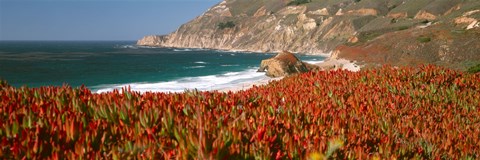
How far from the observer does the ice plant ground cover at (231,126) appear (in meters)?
3.12

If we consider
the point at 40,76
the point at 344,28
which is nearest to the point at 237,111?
the point at 40,76

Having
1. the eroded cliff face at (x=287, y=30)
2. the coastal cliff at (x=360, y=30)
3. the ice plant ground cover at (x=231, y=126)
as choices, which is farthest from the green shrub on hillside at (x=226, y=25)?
the ice plant ground cover at (x=231, y=126)

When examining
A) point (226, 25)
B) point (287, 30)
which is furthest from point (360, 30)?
point (226, 25)

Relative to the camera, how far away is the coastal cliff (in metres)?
55.8

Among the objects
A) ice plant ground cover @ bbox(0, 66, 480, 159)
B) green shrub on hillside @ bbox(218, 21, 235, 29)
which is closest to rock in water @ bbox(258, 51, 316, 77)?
ice plant ground cover @ bbox(0, 66, 480, 159)

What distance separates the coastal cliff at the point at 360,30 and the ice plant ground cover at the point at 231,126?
47.4m

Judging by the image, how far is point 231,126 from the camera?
3.77 metres

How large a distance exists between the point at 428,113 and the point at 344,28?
12954 centimetres

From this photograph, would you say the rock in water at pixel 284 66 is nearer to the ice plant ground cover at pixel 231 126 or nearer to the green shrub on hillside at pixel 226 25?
the ice plant ground cover at pixel 231 126

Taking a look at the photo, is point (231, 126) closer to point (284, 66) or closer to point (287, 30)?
point (284, 66)

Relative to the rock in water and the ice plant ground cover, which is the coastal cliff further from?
the ice plant ground cover

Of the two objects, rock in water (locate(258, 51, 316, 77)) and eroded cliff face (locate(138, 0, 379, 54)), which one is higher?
eroded cliff face (locate(138, 0, 379, 54))

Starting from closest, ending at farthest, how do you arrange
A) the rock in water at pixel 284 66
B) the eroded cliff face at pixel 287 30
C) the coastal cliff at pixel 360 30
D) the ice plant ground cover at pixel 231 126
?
the ice plant ground cover at pixel 231 126
the rock in water at pixel 284 66
the coastal cliff at pixel 360 30
the eroded cliff face at pixel 287 30

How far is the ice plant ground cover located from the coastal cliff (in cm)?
4741
